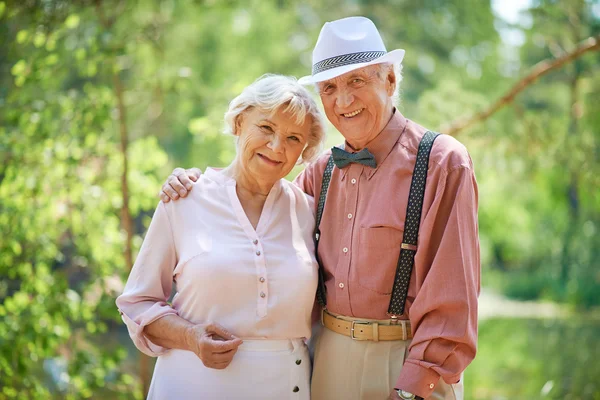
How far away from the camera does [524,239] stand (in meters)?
17.9

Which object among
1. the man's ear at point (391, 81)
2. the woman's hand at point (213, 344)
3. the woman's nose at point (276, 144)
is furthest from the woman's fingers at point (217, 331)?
the man's ear at point (391, 81)

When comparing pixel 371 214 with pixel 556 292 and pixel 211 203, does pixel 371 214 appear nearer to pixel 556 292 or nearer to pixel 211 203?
pixel 211 203

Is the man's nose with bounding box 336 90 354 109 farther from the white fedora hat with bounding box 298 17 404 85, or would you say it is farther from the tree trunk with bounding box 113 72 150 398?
the tree trunk with bounding box 113 72 150 398

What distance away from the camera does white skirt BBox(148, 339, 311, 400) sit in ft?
8.07

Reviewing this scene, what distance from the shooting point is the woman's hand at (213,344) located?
2383mm

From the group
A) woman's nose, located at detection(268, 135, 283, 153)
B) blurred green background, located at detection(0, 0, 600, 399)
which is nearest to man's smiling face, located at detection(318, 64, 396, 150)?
woman's nose, located at detection(268, 135, 283, 153)

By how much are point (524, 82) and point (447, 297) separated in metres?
3.29

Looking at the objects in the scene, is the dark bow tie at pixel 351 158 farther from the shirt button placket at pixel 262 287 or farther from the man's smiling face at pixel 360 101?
the shirt button placket at pixel 262 287

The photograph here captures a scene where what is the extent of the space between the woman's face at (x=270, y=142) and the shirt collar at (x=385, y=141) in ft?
0.87

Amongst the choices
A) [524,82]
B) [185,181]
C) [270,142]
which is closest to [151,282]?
[185,181]

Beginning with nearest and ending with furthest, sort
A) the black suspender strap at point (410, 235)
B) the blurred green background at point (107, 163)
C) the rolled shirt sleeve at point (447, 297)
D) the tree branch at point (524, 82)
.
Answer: the rolled shirt sleeve at point (447, 297) < the black suspender strap at point (410, 235) < the blurred green background at point (107, 163) < the tree branch at point (524, 82)

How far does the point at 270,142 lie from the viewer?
8.50 ft

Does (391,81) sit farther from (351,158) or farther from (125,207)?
(125,207)

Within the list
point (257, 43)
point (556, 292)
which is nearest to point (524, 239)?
point (556, 292)
